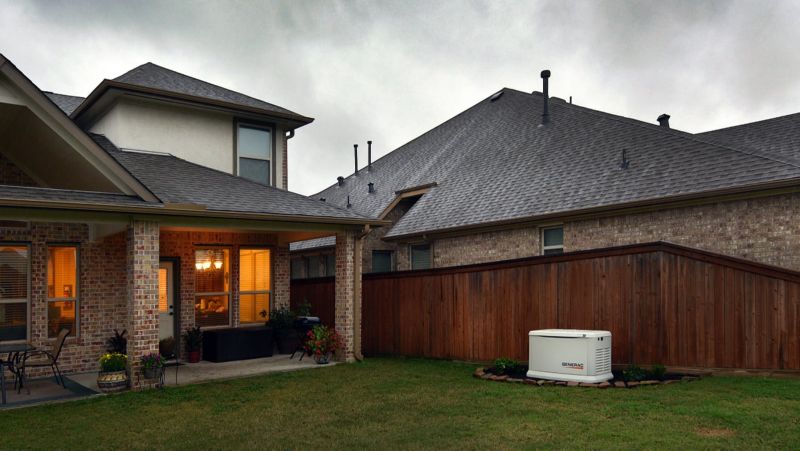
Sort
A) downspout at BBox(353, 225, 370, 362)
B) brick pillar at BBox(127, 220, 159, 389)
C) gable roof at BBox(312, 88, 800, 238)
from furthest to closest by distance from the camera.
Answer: downspout at BBox(353, 225, 370, 362)
gable roof at BBox(312, 88, 800, 238)
brick pillar at BBox(127, 220, 159, 389)

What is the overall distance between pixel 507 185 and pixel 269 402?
9.76 m

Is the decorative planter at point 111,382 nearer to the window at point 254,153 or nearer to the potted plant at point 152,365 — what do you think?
the potted plant at point 152,365

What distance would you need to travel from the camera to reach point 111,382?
9.06 meters

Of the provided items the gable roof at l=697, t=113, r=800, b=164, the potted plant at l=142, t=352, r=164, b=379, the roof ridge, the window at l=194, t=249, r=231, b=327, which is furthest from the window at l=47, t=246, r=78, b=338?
the gable roof at l=697, t=113, r=800, b=164

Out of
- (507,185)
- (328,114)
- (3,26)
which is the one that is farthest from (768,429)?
(328,114)

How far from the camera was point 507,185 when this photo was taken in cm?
1594

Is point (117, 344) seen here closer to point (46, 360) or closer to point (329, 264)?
point (46, 360)

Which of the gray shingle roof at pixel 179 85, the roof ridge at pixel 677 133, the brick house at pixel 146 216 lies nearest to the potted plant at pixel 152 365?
the brick house at pixel 146 216

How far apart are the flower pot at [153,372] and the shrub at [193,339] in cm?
308

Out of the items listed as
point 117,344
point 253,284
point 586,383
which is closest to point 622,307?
point 586,383

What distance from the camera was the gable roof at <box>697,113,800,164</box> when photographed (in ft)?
42.0

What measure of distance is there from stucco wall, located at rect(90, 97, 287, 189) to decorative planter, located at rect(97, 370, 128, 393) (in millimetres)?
5612

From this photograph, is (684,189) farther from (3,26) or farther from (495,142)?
(3,26)

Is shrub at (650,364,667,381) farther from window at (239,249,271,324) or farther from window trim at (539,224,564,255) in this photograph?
window at (239,249,271,324)
